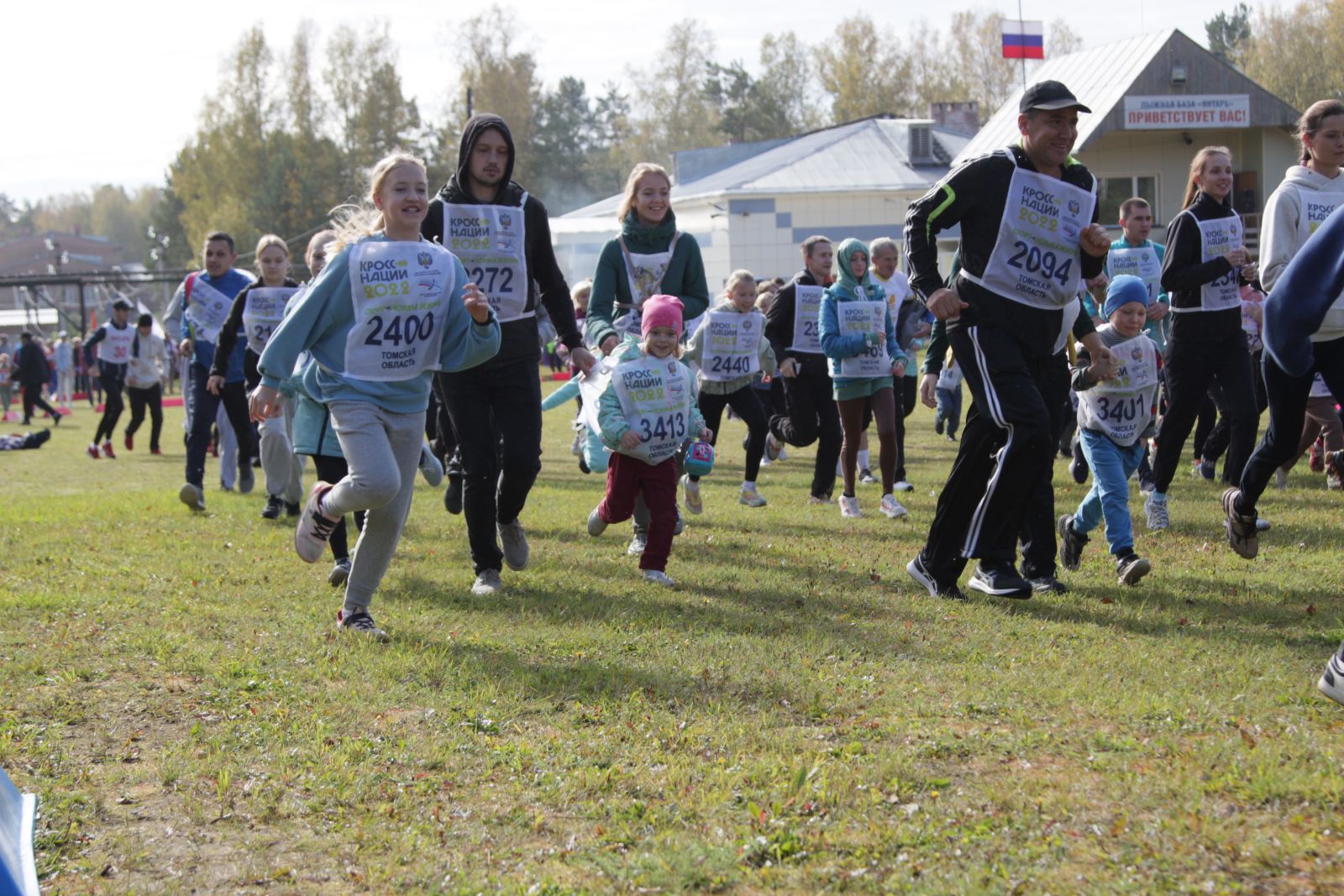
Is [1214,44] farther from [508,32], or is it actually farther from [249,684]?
[249,684]

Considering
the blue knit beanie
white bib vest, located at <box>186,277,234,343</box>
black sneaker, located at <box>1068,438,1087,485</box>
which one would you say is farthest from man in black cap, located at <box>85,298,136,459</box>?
the blue knit beanie

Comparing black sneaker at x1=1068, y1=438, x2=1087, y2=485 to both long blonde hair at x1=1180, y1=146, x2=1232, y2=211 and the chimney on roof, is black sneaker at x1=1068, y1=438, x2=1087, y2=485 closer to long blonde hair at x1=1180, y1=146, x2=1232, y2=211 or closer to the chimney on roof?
long blonde hair at x1=1180, y1=146, x2=1232, y2=211

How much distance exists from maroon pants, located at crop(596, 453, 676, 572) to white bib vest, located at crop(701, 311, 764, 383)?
303 centimetres

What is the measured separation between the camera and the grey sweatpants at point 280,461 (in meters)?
11.1

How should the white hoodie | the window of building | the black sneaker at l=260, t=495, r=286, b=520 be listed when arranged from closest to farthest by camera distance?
the white hoodie < the black sneaker at l=260, t=495, r=286, b=520 < the window of building

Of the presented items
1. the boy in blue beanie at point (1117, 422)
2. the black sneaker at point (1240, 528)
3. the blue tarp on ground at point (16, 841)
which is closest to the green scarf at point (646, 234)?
the boy in blue beanie at point (1117, 422)

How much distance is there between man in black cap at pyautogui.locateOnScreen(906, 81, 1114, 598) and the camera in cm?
667

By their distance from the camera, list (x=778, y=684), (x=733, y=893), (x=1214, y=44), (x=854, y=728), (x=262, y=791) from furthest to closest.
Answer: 1. (x=1214, y=44)
2. (x=778, y=684)
3. (x=854, y=728)
4. (x=262, y=791)
5. (x=733, y=893)

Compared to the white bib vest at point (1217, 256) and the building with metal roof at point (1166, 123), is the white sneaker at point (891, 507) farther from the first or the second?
the building with metal roof at point (1166, 123)

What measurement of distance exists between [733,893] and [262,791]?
1654 mm

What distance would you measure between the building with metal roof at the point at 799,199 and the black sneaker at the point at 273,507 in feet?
124

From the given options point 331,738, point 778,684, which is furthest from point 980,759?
point 331,738

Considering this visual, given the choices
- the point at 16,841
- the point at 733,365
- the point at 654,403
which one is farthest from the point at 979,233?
the point at 16,841

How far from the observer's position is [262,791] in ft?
14.6
